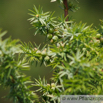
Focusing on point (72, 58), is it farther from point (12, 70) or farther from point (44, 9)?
point (44, 9)

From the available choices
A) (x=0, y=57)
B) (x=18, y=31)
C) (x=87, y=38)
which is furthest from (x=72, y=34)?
(x=18, y=31)

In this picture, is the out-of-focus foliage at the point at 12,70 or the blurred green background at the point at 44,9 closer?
the out-of-focus foliage at the point at 12,70

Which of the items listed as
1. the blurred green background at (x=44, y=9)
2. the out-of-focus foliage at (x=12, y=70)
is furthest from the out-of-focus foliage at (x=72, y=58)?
Answer: the blurred green background at (x=44, y=9)

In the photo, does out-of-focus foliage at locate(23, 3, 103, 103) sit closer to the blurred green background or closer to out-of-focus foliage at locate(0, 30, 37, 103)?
out-of-focus foliage at locate(0, 30, 37, 103)

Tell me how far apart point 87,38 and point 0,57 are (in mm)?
152

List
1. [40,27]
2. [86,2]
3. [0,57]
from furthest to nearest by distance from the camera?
[86,2] → [40,27] → [0,57]

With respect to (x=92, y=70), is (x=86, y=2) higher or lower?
higher

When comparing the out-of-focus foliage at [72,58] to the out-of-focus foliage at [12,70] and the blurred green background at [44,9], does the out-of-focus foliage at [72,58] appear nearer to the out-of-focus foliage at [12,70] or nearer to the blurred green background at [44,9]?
the out-of-focus foliage at [12,70]

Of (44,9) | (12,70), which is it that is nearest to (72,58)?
(12,70)

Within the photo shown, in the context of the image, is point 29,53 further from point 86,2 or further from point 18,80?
point 86,2

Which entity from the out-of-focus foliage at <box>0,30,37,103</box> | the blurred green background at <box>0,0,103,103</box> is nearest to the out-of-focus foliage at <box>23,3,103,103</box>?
the out-of-focus foliage at <box>0,30,37,103</box>

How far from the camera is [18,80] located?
10.7 inches

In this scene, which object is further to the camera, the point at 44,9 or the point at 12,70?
the point at 44,9

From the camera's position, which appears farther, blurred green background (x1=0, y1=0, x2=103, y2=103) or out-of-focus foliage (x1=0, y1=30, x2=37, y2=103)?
blurred green background (x1=0, y1=0, x2=103, y2=103)
